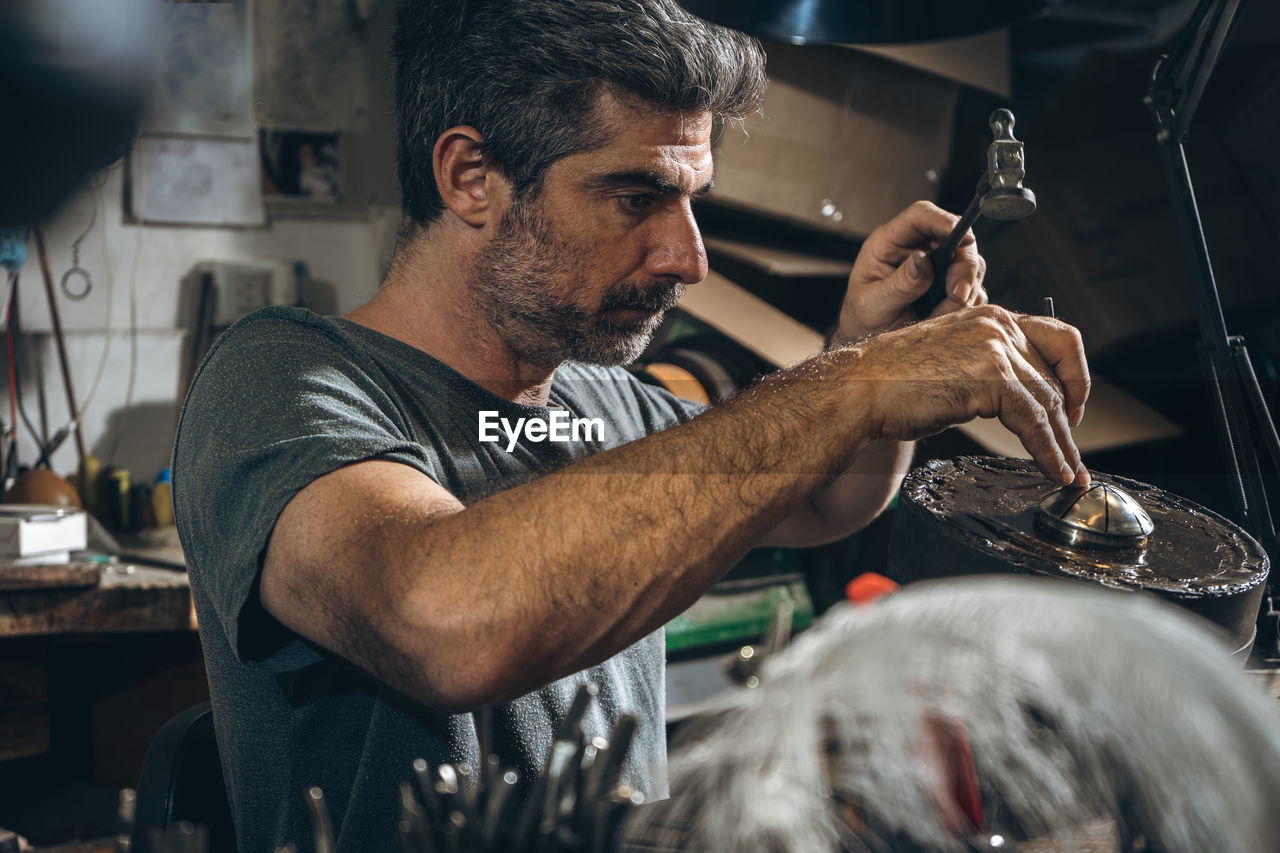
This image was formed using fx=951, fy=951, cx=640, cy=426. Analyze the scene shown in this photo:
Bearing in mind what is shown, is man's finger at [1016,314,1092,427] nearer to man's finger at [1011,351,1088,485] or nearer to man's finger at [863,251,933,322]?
man's finger at [1011,351,1088,485]

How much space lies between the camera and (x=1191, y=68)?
2.86 ft

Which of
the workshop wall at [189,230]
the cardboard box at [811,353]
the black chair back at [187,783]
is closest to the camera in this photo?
the black chair back at [187,783]

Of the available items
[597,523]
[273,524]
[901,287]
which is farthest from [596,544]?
[901,287]

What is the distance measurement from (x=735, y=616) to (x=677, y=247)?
1186mm

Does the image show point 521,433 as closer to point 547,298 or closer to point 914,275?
point 547,298

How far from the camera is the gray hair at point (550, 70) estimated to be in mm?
1079

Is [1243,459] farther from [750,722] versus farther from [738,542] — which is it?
[750,722]

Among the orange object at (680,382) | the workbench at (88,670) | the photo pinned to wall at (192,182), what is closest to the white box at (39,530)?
the workbench at (88,670)

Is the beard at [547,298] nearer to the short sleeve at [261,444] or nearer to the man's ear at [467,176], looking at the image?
the man's ear at [467,176]

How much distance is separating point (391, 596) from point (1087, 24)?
2.79 m

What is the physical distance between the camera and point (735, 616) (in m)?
2.11

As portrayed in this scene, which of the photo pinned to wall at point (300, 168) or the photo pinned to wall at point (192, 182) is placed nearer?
the photo pinned to wall at point (192, 182)

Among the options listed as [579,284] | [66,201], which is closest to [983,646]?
[579,284]

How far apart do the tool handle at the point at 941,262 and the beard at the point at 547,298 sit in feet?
0.98
